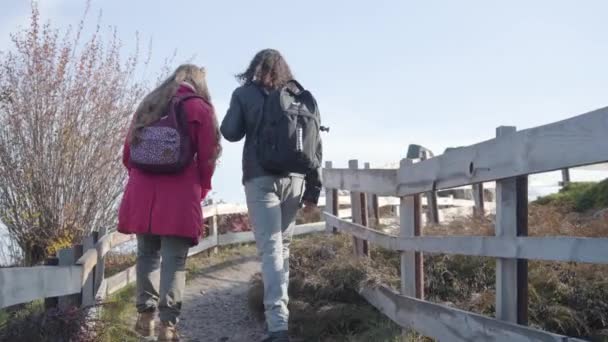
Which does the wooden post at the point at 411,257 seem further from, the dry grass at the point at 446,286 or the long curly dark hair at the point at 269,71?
the long curly dark hair at the point at 269,71

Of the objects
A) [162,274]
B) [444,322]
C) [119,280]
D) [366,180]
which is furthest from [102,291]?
[444,322]

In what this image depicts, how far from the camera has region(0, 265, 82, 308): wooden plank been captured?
3.70m

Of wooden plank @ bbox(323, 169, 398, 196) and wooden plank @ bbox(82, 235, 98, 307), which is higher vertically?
wooden plank @ bbox(323, 169, 398, 196)

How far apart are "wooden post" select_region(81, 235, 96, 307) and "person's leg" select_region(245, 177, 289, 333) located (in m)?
1.08

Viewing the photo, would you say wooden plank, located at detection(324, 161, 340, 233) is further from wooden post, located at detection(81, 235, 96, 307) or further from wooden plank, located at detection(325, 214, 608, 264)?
wooden post, located at detection(81, 235, 96, 307)

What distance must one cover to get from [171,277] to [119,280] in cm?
222

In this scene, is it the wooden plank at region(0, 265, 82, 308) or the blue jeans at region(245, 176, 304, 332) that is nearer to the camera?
the wooden plank at region(0, 265, 82, 308)

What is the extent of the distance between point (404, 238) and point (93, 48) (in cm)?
566

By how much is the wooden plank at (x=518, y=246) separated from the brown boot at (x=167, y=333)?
1604 mm

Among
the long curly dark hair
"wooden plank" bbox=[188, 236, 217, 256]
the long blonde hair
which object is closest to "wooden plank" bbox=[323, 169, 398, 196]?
the long curly dark hair

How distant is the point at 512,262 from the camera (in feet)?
12.6

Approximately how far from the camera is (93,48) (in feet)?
31.1

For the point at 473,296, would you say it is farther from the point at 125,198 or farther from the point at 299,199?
the point at 125,198

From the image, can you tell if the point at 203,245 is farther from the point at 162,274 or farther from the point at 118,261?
the point at 162,274
